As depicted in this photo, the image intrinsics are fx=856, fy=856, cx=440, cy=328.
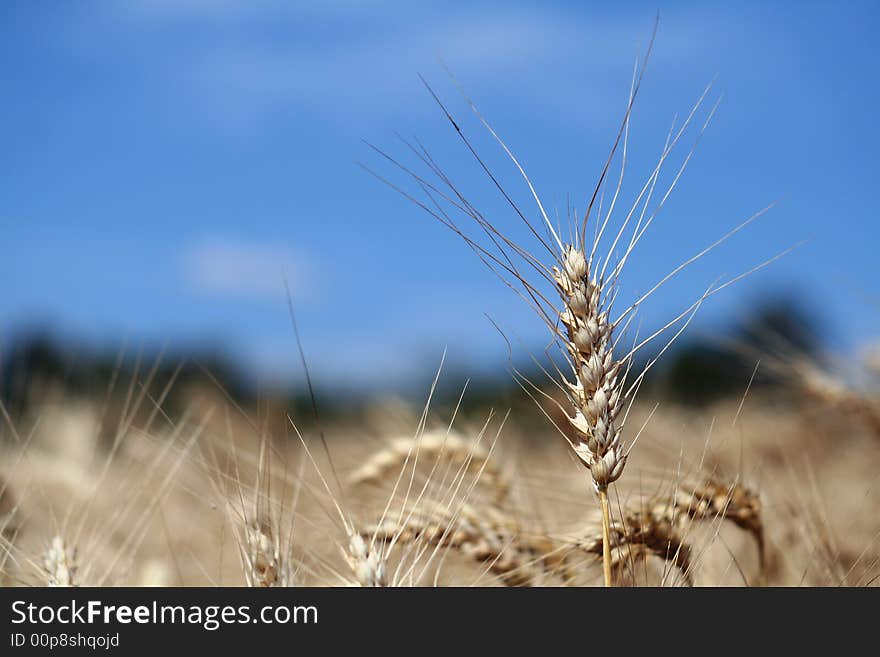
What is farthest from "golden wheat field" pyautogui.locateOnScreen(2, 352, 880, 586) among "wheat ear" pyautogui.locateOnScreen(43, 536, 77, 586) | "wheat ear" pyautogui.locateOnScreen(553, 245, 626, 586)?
"wheat ear" pyautogui.locateOnScreen(553, 245, 626, 586)

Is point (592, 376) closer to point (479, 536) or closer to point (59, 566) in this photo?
point (479, 536)

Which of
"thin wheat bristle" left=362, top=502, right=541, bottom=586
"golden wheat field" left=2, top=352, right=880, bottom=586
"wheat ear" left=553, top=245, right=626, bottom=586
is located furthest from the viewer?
"thin wheat bristle" left=362, top=502, right=541, bottom=586

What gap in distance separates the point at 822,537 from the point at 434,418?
119cm

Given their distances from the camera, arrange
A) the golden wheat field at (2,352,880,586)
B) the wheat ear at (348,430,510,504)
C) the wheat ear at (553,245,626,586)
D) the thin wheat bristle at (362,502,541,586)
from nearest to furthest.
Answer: the wheat ear at (553,245,626,586)
the golden wheat field at (2,352,880,586)
the thin wheat bristle at (362,502,541,586)
the wheat ear at (348,430,510,504)

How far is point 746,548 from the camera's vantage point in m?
2.36

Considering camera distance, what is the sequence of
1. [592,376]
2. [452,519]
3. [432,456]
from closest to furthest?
[592,376]
[452,519]
[432,456]

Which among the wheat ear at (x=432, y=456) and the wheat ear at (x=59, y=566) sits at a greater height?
the wheat ear at (x=432, y=456)

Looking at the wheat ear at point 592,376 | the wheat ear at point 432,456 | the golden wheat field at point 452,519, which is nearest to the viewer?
the wheat ear at point 592,376

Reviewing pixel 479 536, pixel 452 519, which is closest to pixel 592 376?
pixel 452 519

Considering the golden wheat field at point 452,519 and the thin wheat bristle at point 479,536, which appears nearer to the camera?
the golden wheat field at point 452,519

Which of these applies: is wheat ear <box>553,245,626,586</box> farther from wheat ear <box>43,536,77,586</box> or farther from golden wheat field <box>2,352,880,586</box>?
wheat ear <box>43,536,77,586</box>

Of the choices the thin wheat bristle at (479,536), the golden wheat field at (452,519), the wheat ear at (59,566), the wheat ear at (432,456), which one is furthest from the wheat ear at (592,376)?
the wheat ear at (59,566)

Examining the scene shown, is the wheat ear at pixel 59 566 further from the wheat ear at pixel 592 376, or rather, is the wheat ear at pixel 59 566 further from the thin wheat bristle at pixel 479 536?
the wheat ear at pixel 592 376
